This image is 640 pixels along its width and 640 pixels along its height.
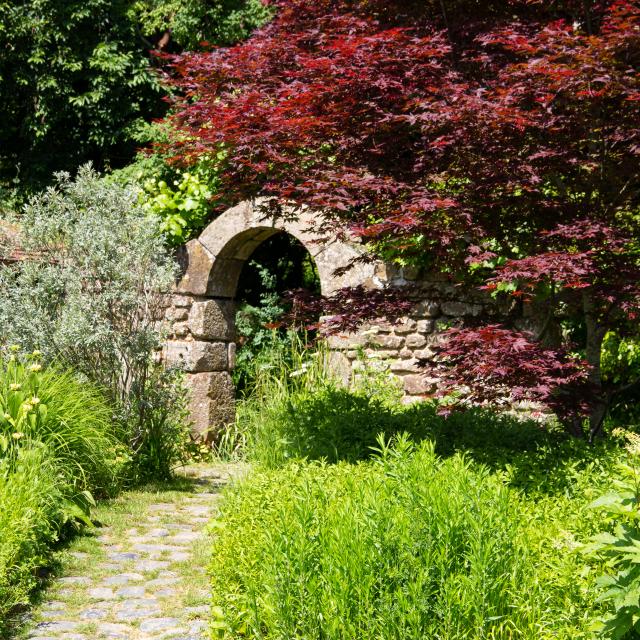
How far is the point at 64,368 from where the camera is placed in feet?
21.3

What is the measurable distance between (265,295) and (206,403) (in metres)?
1.67

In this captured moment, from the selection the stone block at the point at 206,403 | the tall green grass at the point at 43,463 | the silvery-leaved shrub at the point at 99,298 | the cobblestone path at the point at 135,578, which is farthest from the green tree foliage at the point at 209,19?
the cobblestone path at the point at 135,578

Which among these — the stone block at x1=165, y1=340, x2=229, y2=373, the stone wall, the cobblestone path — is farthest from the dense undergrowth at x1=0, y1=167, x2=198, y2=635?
the stone wall

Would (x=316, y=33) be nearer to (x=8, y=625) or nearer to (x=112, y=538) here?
(x=112, y=538)

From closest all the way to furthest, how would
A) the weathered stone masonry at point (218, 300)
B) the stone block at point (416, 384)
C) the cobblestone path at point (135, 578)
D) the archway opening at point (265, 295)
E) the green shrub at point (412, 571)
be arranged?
1. the green shrub at point (412, 571)
2. the cobblestone path at point (135, 578)
3. the stone block at point (416, 384)
4. the weathered stone masonry at point (218, 300)
5. the archway opening at point (265, 295)

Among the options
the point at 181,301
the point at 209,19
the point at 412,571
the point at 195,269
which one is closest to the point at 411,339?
the point at 195,269

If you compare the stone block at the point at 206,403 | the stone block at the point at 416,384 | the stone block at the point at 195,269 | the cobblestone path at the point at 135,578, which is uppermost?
the stone block at the point at 195,269

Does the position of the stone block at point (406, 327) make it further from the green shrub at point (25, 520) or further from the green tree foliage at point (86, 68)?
the green tree foliage at point (86, 68)

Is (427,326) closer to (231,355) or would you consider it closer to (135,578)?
(231,355)

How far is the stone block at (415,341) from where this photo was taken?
22.6 feet

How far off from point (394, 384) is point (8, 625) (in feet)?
12.9

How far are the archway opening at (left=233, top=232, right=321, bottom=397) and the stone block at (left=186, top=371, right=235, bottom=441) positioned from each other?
60 centimetres

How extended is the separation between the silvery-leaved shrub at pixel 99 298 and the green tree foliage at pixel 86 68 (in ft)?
12.5

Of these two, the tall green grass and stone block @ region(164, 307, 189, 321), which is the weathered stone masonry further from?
the tall green grass
